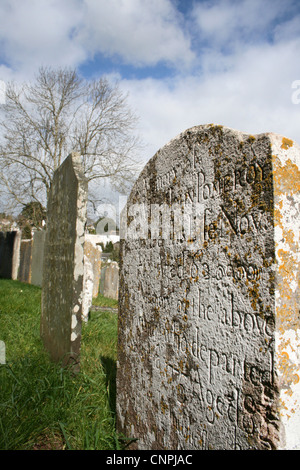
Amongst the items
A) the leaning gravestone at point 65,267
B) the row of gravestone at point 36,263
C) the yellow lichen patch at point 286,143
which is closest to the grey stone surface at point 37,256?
the row of gravestone at point 36,263

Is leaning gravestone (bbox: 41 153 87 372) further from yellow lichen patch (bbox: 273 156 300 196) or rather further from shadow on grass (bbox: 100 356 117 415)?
yellow lichen patch (bbox: 273 156 300 196)

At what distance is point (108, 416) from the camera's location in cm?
261

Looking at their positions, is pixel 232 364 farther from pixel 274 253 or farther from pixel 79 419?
pixel 79 419

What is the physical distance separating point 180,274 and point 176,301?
0.50 feet

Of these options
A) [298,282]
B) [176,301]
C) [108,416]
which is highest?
[298,282]

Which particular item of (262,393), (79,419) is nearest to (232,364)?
(262,393)

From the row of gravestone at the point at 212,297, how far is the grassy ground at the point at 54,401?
0.23 m

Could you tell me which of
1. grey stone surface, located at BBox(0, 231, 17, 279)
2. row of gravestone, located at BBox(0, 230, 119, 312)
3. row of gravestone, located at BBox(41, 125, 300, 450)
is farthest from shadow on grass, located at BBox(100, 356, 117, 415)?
grey stone surface, located at BBox(0, 231, 17, 279)

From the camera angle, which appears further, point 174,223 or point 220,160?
point 174,223

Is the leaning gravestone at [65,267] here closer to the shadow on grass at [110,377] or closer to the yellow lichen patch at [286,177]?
the shadow on grass at [110,377]

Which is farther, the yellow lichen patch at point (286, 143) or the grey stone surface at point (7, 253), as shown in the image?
the grey stone surface at point (7, 253)

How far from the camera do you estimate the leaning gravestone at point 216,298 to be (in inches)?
53.4

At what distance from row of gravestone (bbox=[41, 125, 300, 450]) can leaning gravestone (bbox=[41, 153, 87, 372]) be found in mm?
618

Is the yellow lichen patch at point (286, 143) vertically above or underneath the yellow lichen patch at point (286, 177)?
above
